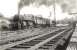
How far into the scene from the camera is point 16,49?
7.21 meters

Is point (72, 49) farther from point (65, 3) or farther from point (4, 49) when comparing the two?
point (65, 3)

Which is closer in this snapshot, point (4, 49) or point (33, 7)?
point (4, 49)

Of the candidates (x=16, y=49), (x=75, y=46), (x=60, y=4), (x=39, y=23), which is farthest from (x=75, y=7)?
(x=39, y=23)

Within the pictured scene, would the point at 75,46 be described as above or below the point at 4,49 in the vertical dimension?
above

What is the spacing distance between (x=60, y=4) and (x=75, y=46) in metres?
5.20

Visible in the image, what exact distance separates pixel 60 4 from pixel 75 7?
4.19 feet

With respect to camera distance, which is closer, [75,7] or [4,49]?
[4,49]

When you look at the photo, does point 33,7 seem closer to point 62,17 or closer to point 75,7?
point 62,17

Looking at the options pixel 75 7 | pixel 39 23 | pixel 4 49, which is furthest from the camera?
pixel 39 23

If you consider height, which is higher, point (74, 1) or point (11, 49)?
point (74, 1)

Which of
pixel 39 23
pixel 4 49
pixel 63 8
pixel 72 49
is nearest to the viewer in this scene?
pixel 72 49

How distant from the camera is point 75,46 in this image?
15.0 feet

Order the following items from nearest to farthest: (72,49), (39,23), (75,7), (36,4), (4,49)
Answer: (72,49) < (4,49) < (75,7) < (36,4) < (39,23)

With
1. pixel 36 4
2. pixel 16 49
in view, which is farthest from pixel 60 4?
pixel 36 4
